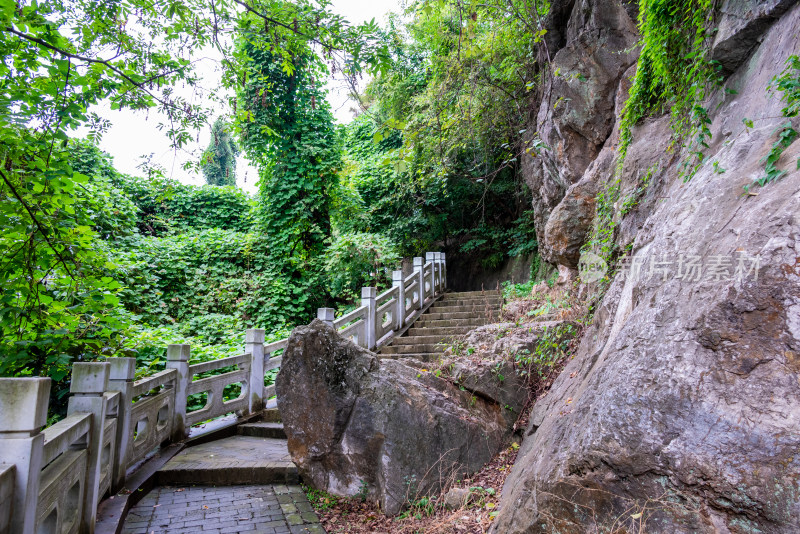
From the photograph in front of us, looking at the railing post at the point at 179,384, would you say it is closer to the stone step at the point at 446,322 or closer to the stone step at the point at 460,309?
the stone step at the point at 446,322

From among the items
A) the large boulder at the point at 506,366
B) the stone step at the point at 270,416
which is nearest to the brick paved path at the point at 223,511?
the large boulder at the point at 506,366

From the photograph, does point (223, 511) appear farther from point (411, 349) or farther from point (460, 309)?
point (460, 309)

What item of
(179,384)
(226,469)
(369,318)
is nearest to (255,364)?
(179,384)

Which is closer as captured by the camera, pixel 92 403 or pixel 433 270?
pixel 92 403

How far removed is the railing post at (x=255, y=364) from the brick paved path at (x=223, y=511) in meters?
2.35

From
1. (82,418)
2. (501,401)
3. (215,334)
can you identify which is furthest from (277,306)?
(82,418)

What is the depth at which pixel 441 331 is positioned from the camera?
385 inches

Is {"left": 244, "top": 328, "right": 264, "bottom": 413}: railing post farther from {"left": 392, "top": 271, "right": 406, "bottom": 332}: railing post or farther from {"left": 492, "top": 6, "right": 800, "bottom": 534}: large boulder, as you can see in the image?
{"left": 492, "top": 6, "right": 800, "bottom": 534}: large boulder

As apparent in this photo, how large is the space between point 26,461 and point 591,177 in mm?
7149

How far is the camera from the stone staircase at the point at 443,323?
8.96m

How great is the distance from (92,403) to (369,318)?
6.01m

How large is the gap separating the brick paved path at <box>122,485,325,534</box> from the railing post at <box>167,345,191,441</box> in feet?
3.72

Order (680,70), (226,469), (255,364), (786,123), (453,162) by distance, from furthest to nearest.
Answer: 1. (453,162)
2. (255,364)
3. (226,469)
4. (680,70)
5. (786,123)

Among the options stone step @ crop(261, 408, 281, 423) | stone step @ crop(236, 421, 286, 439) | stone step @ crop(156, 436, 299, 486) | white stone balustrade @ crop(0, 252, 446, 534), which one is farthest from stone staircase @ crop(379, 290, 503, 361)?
stone step @ crop(156, 436, 299, 486)
